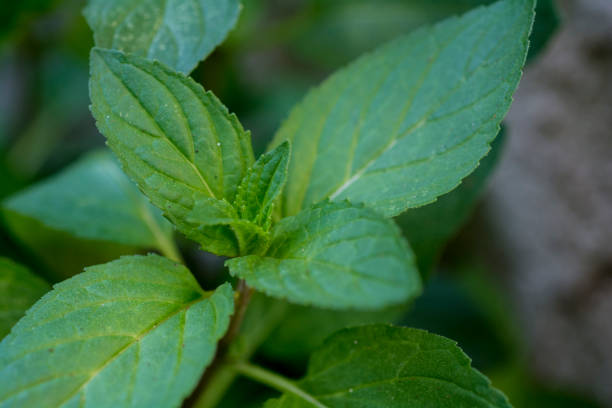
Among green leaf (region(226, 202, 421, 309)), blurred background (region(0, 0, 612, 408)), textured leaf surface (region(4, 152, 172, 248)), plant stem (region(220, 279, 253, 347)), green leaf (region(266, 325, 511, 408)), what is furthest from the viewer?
blurred background (region(0, 0, 612, 408))

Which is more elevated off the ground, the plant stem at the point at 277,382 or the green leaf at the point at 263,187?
the green leaf at the point at 263,187

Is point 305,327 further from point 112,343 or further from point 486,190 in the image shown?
point 486,190

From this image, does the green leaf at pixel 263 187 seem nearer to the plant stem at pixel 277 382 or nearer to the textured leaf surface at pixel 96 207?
the plant stem at pixel 277 382

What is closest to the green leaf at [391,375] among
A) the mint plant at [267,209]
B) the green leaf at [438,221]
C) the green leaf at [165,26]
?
the mint plant at [267,209]

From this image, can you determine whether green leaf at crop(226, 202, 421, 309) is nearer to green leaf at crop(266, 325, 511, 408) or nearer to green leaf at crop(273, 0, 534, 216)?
green leaf at crop(273, 0, 534, 216)

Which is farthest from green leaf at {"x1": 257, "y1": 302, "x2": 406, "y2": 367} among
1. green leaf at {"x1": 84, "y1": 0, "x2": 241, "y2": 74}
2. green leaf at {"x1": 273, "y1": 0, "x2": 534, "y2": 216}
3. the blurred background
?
green leaf at {"x1": 84, "y1": 0, "x2": 241, "y2": 74}

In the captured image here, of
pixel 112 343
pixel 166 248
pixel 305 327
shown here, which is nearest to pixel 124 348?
pixel 112 343

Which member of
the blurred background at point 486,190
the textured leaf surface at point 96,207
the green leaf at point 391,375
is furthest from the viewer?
the blurred background at point 486,190
